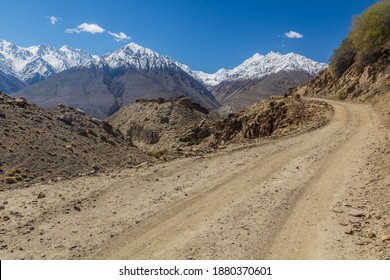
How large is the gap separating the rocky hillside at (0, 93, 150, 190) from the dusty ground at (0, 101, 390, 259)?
3.72 metres

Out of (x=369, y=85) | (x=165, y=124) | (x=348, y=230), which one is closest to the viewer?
(x=348, y=230)

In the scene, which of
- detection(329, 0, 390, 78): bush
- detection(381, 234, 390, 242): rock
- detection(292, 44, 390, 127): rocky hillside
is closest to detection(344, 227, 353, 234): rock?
detection(381, 234, 390, 242): rock

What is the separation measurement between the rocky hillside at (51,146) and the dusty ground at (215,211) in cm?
372

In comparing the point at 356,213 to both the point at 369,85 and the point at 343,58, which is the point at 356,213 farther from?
the point at 343,58

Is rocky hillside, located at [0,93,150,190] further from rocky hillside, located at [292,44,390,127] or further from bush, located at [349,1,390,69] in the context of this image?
bush, located at [349,1,390,69]

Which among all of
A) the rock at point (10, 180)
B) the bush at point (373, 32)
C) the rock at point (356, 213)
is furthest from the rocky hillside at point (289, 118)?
the rock at point (10, 180)

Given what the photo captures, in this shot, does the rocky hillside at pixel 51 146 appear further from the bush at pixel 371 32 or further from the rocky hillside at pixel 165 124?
the rocky hillside at pixel 165 124

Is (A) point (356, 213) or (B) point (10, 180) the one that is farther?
(B) point (10, 180)

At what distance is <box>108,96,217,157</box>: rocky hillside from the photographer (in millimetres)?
66562

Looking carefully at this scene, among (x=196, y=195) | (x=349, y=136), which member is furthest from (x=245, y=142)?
(x=196, y=195)

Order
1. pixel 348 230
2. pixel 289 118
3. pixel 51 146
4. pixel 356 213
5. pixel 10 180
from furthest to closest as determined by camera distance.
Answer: pixel 289 118 → pixel 51 146 → pixel 10 180 → pixel 356 213 → pixel 348 230

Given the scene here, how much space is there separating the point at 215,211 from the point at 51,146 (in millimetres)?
16432

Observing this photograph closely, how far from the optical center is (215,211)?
11172mm

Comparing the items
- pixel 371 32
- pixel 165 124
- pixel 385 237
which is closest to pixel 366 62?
pixel 371 32
